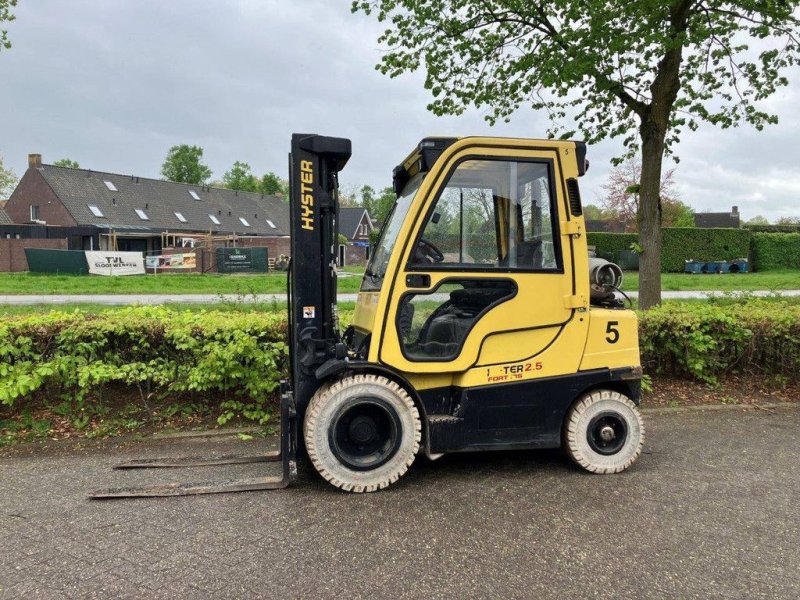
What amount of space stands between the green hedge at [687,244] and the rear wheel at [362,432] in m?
28.6

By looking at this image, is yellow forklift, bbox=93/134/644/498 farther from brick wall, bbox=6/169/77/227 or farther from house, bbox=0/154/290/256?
brick wall, bbox=6/169/77/227

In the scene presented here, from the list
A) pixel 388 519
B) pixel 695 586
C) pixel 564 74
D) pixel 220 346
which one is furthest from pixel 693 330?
pixel 220 346

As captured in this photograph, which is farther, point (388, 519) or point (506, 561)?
point (388, 519)

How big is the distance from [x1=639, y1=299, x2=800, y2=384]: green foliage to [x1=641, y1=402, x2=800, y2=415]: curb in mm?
395

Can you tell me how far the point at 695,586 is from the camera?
2.62m

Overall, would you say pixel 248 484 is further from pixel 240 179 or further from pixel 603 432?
pixel 240 179

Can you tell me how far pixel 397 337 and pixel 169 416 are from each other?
8.77ft

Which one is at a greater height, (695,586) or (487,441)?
(487,441)

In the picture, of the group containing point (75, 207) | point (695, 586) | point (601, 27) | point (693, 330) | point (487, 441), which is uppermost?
point (75, 207)

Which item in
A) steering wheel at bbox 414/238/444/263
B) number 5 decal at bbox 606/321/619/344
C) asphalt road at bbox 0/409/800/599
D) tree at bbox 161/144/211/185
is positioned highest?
tree at bbox 161/144/211/185

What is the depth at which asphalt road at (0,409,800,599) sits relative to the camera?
2.62 metres

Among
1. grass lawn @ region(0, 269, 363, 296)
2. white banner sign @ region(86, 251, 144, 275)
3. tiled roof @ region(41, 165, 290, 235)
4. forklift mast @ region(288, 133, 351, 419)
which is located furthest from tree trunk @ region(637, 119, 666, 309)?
tiled roof @ region(41, 165, 290, 235)

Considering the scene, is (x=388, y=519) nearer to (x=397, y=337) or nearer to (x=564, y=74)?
(x=397, y=337)

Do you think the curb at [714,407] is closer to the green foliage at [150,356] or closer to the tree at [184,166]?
the green foliage at [150,356]
